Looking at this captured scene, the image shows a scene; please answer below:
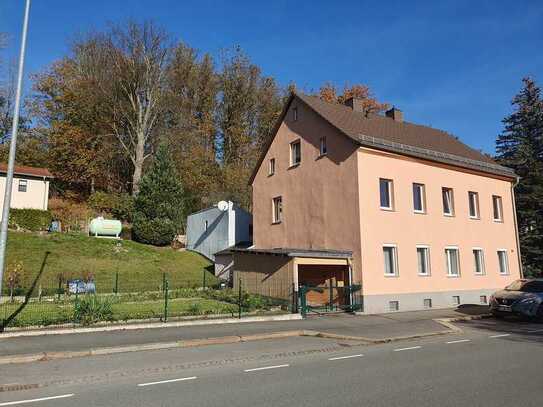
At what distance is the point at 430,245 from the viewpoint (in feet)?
73.3

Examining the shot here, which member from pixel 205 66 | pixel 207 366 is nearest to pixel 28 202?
pixel 205 66

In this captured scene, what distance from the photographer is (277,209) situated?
26266mm

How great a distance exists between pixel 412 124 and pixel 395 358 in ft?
75.7

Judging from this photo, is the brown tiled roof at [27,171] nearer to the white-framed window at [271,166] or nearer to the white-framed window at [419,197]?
the white-framed window at [271,166]

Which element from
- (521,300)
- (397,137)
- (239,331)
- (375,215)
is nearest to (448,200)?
(397,137)

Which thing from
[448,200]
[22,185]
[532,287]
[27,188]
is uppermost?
[22,185]

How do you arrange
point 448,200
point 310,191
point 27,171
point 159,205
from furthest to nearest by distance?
point 159,205 → point 27,171 → point 448,200 → point 310,191

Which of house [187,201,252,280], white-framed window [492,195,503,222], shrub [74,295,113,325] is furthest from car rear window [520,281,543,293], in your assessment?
house [187,201,252,280]

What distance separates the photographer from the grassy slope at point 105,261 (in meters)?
24.7

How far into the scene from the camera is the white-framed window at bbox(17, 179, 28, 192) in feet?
113

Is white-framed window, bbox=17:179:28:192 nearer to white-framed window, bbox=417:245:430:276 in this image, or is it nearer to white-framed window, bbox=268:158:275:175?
white-framed window, bbox=268:158:275:175

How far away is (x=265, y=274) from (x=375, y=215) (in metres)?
5.67

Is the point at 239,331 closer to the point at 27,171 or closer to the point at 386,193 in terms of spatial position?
the point at 386,193

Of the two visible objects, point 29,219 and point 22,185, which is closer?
point 29,219
